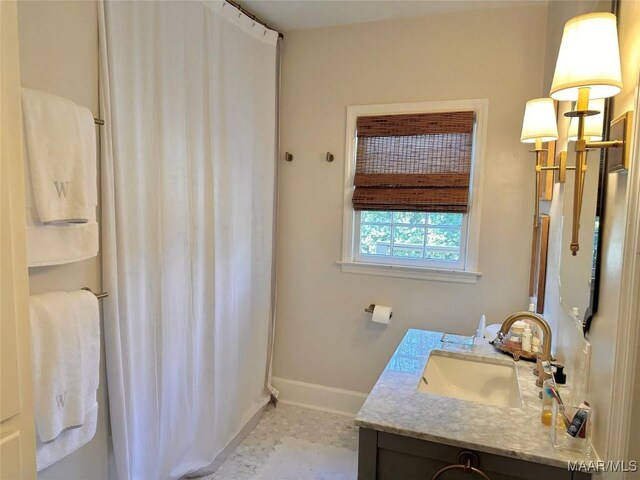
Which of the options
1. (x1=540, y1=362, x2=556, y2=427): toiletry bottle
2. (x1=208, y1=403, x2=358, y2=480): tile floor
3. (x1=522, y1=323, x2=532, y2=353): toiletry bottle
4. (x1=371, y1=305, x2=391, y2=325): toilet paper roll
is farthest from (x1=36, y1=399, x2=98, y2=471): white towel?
(x1=522, y1=323, x2=532, y2=353): toiletry bottle

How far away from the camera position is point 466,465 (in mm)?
1198

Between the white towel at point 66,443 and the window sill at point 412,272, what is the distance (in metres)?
1.72

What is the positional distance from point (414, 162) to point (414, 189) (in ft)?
0.56

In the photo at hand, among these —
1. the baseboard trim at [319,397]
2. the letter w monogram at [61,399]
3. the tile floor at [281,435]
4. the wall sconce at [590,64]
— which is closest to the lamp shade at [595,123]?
the wall sconce at [590,64]

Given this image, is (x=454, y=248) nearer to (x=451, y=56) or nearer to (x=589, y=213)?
(x=451, y=56)

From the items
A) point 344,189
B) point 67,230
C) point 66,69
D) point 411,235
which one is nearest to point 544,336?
point 411,235

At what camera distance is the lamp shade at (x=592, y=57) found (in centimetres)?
97

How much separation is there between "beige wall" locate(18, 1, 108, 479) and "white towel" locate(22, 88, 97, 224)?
0.44ft

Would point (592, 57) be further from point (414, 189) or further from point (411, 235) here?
point (411, 235)

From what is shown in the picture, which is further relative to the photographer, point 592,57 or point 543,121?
point 543,121

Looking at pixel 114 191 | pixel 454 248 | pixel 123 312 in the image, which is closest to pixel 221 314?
pixel 123 312

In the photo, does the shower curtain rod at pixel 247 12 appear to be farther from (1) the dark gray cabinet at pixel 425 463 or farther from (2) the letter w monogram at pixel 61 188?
(1) the dark gray cabinet at pixel 425 463

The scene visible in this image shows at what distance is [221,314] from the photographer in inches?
91.4

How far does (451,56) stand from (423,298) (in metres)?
1.50
